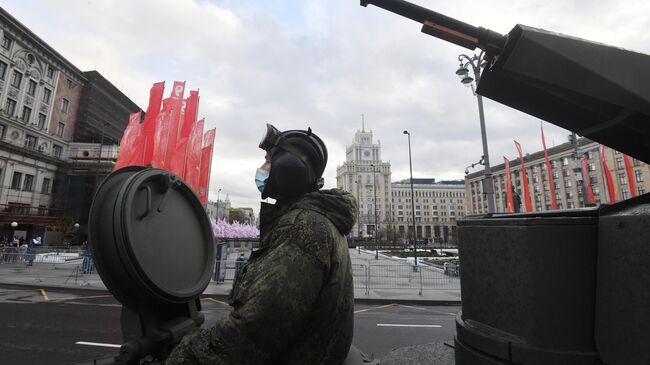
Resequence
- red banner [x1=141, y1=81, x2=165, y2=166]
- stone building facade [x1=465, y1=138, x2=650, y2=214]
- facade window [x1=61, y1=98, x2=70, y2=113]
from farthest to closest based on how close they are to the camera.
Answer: stone building facade [x1=465, y1=138, x2=650, y2=214] < facade window [x1=61, y1=98, x2=70, y2=113] < red banner [x1=141, y1=81, x2=165, y2=166]

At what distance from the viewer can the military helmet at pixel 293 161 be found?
1674mm

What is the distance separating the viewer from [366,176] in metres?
138

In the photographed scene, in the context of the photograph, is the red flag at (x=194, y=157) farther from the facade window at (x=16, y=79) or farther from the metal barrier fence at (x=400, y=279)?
the facade window at (x=16, y=79)

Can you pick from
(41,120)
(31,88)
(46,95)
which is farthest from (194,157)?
(46,95)

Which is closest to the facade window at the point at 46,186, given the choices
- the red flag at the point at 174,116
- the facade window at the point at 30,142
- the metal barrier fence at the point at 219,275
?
the facade window at the point at 30,142

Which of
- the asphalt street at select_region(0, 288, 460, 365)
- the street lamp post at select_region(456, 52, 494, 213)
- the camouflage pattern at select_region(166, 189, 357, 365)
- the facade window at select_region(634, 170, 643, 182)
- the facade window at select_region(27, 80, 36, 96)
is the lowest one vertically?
the asphalt street at select_region(0, 288, 460, 365)

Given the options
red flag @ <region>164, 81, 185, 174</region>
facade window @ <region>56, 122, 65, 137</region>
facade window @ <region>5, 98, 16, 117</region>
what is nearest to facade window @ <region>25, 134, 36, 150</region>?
facade window @ <region>5, 98, 16, 117</region>

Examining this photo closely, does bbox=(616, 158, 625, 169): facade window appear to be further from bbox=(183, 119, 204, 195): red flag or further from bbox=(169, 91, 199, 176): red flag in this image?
bbox=(169, 91, 199, 176): red flag

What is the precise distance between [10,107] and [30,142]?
4789 millimetres

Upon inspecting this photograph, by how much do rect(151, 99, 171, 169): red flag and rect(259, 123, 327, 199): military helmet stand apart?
73.6 feet

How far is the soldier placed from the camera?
3.88 ft

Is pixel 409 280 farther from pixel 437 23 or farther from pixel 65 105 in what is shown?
pixel 65 105

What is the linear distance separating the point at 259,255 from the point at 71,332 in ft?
28.0

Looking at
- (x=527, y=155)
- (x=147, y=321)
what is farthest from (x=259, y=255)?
(x=527, y=155)
